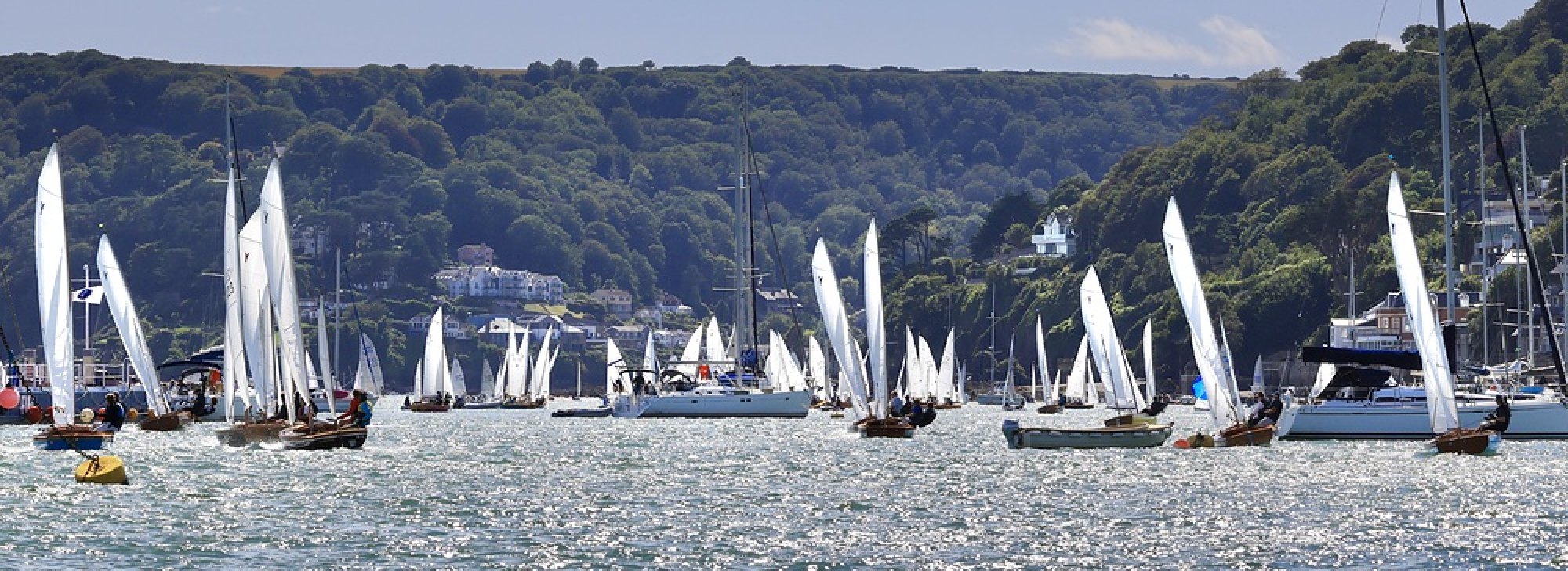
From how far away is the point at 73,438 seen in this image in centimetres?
5844

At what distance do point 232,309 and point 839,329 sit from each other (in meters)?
18.4

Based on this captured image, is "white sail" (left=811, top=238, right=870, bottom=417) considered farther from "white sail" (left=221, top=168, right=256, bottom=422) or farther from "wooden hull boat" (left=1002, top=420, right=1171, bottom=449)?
"white sail" (left=221, top=168, right=256, bottom=422)

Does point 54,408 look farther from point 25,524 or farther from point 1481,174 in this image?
point 1481,174

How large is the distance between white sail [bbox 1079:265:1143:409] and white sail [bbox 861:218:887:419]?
35.0 feet

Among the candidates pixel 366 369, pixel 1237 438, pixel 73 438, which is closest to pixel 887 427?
pixel 1237 438

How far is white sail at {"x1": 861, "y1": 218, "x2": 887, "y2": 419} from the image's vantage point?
6812 cm

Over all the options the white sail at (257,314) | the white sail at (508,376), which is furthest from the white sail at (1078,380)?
the white sail at (257,314)

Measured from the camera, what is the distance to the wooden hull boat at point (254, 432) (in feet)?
200

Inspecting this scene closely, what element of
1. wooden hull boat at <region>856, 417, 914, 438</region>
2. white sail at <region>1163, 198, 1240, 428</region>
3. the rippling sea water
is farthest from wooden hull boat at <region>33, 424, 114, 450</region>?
white sail at <region>1163, 198, 1240, 428</region>

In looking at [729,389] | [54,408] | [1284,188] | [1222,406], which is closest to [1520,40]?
[1284,188]

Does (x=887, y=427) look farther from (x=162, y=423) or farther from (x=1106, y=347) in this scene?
(x=162, y=423)

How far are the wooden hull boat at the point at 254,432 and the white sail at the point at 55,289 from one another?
5.27m

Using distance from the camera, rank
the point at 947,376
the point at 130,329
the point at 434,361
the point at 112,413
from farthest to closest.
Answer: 1. the point at 434,361
2. the point at 947,376
3. the point at 130,329
4. the point at 112,413

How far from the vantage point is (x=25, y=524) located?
38188 millimetres
